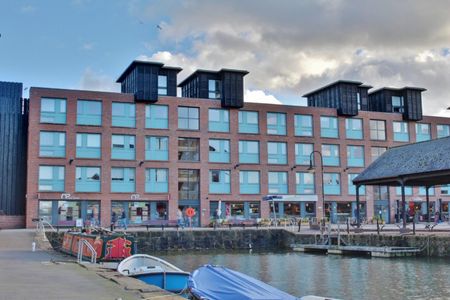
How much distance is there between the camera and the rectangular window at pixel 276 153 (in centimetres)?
6606

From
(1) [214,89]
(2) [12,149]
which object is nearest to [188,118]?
(1) [214,89]

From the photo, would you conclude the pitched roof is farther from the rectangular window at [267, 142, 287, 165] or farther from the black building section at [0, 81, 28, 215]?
the black building section at [0, 81, 28, 215]

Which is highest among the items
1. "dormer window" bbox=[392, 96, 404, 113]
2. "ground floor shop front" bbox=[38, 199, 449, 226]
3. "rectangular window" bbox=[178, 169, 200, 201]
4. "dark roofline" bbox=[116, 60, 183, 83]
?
"dark roofline" bbox=[116, 60, 183, 83]

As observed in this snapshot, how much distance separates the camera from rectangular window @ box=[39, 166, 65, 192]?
56.7 metres

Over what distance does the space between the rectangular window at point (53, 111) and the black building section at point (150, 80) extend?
7.55 metres

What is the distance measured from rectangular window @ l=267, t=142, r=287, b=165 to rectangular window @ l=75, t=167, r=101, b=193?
19.2 meters

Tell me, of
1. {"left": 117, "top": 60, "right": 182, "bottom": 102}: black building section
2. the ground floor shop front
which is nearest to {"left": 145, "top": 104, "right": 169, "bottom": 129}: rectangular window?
{"left": 117, "top": 60, "right": 182, "bottom": 102}: black building section

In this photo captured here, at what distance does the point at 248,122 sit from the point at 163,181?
39.4ft

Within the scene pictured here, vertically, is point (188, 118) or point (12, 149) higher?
point (188, 118)

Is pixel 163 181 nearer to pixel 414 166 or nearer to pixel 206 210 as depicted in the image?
pixel 206 210

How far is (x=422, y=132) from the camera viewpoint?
74.3 metres

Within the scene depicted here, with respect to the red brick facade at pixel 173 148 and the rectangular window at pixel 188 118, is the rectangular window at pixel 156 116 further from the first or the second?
the rectangular window at pixel 188 118

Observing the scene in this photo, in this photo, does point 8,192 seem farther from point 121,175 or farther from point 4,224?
point 121,175

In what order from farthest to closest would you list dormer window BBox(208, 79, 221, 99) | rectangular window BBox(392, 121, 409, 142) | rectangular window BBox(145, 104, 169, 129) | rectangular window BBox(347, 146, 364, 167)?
rectangular window BBox(392, 121, 409, 142), rectangular window BBox(347, 146, 364, 167), dormer window BBox(208, 79, 221, 99), rectangular window BBox(145, 104, 169, 129)
